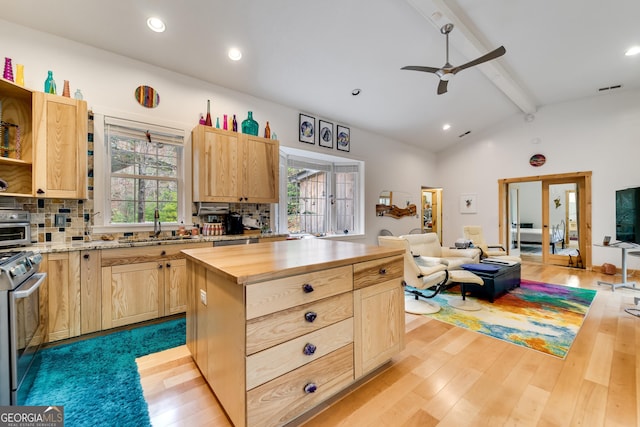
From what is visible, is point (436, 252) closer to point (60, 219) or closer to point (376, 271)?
point (376, 271)

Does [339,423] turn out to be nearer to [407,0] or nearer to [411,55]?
[407,0]

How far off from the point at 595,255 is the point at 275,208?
6662 millimetres

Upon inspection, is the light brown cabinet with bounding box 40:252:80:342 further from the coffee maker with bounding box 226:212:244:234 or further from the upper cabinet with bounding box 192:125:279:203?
the coffee maker with bounding box 226:212:244:234

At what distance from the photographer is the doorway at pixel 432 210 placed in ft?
25.4

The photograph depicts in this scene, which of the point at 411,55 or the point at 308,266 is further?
the point at 411,55

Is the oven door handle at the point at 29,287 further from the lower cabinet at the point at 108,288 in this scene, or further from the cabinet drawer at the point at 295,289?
the cabinet drawer at the point at 295,289

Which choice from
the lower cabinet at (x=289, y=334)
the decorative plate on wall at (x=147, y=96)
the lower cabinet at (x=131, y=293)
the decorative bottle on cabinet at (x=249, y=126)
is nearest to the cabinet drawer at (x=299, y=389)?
the lower cabinet at (x=289, y=334)

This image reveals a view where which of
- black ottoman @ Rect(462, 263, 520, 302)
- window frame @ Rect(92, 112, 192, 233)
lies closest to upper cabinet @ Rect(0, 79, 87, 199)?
window frame @ Rect(92, 112, 192, 233)

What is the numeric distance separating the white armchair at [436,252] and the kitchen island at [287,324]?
2.54m

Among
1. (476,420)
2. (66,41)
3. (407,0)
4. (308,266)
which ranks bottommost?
(476,420)

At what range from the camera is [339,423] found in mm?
1489

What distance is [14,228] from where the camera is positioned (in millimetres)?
2355

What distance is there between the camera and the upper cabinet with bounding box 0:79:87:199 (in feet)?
7.95

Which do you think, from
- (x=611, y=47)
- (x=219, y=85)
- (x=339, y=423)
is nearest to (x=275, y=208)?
(x=219, y=85)
